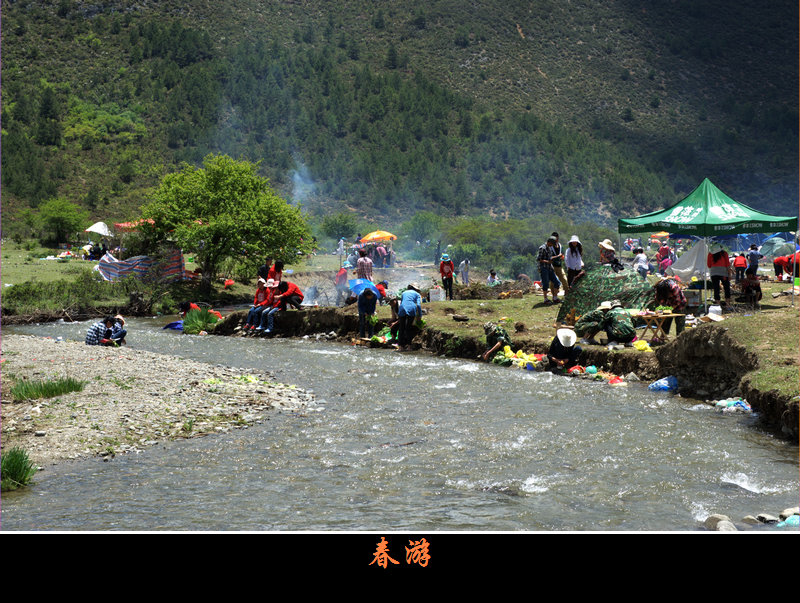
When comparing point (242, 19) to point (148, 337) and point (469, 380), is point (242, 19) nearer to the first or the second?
point (148, 337)

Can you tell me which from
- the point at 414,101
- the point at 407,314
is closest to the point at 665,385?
the point at 407,314

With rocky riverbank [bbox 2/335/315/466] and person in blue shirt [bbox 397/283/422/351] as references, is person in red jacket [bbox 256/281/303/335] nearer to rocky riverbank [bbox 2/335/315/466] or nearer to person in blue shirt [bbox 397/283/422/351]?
person in blue shirt [bbox 397/283/422/351]

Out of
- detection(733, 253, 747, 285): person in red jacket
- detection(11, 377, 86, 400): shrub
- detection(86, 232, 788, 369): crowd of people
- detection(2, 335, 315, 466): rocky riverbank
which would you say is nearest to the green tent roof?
detection(86, 232, 788, 369): crowd of people

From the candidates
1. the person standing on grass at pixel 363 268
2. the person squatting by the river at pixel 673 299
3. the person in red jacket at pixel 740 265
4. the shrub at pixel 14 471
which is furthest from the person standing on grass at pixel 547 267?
the shrub at pixel 14 471

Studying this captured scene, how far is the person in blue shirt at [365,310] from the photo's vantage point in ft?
76.3

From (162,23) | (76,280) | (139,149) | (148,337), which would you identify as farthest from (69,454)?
(162,23)

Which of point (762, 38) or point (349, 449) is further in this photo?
point (762, 38)

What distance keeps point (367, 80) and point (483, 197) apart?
2647 centimetres

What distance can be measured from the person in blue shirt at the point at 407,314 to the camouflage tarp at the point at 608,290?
12.9ft

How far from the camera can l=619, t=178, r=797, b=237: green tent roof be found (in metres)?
20.3

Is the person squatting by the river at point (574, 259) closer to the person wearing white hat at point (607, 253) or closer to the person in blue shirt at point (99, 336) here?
the person wearing white hat at point (607, 253)

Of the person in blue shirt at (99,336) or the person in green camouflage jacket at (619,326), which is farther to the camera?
the person in blue shirt at (99,336)

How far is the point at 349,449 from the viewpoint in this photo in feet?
39.8

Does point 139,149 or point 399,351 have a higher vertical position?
point 139,149
